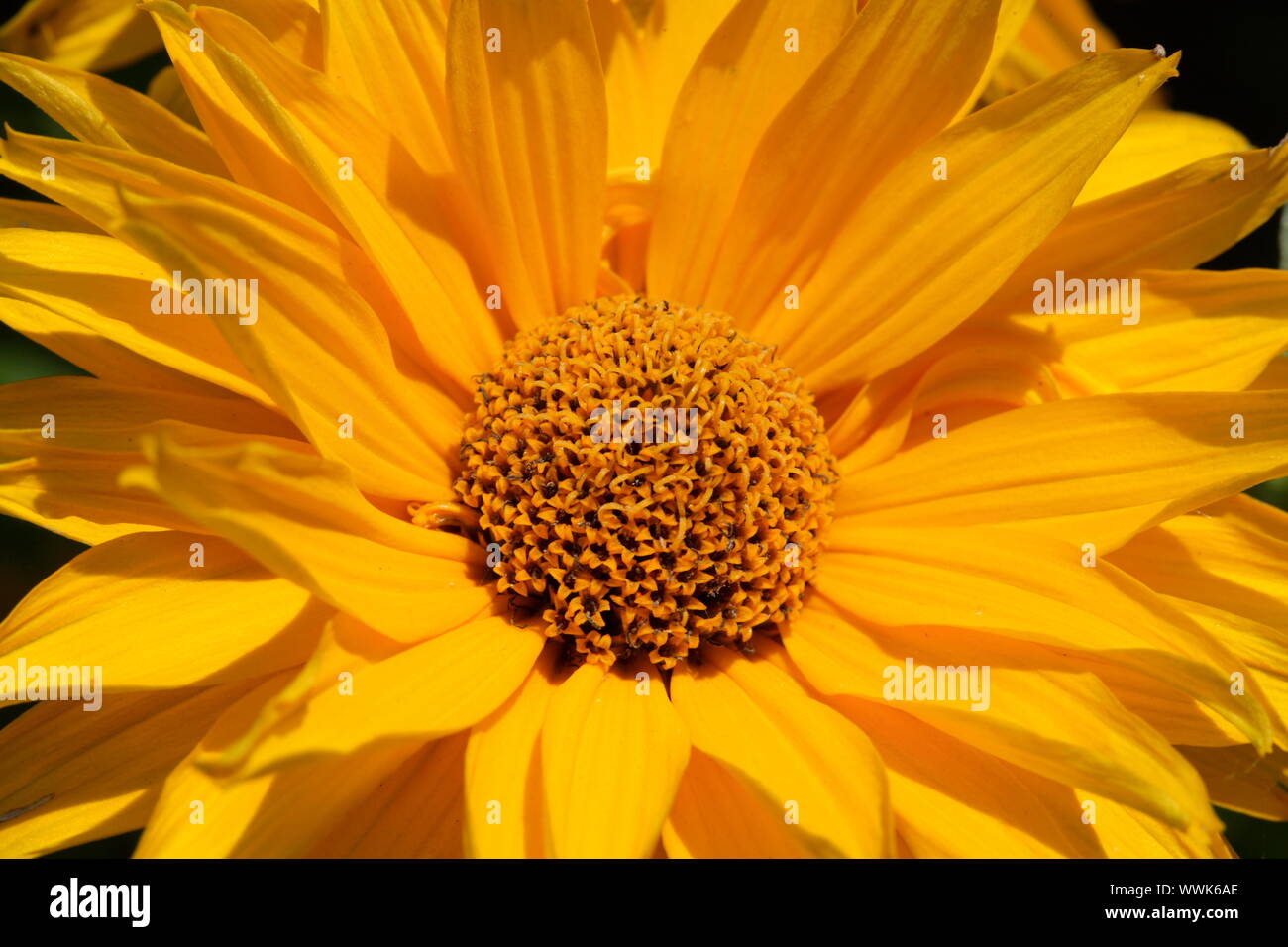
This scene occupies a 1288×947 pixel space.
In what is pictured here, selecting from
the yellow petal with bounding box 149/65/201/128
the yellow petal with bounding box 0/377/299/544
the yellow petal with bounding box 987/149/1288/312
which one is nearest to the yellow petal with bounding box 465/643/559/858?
the yellow petal with bounding box 0/377/299/544

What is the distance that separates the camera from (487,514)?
2.16 metres

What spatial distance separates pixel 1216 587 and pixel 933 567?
0.55 meters

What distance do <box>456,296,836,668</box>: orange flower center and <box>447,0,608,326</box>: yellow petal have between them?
0.45 feet

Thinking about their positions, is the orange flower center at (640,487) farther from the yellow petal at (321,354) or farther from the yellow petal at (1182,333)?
the yellow petal at (1182,333)

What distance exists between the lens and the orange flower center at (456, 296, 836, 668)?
6.81 ft

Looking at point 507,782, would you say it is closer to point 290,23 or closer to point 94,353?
point 94,353

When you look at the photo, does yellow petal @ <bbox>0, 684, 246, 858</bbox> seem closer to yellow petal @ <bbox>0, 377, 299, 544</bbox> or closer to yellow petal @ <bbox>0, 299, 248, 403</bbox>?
yellow petal @ <bbox>0, 377, 299, 544</bbox>

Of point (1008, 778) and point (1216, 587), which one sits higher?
point (1216, 587)

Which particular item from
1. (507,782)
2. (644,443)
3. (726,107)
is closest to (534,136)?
(726,107)

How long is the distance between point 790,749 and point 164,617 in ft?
3.34

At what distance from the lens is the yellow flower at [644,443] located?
1760 mm

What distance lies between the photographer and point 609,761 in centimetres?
181

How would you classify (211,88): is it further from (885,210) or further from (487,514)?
(885,210)

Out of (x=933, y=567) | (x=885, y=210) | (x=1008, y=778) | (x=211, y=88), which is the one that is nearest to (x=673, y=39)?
(x=885, y=210)
